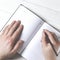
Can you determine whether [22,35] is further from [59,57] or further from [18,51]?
[59,57]

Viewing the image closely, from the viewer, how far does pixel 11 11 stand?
902 millimetres

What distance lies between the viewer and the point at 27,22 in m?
0.87

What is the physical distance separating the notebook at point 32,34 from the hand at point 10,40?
0.02 m

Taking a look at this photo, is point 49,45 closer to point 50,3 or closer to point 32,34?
point 32,34

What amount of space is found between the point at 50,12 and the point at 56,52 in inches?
6.8

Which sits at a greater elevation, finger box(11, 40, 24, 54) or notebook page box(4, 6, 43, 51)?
notebook page box(4, 6, 43, 51)

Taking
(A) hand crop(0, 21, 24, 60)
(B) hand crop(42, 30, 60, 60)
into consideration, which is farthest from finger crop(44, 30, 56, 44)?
(A) hand crop(0, 21, 24, 60)

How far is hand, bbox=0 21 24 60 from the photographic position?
0.84m

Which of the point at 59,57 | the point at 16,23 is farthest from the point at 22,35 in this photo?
the point at 59,57

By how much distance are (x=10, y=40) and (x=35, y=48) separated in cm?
11

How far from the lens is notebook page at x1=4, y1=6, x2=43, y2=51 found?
85cm

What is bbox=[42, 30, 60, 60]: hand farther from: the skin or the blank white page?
the blank white page

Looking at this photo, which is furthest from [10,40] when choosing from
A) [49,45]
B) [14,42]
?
[49,45]

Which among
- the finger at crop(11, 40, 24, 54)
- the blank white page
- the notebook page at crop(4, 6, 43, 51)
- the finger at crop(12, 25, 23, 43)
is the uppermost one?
the blank white page
